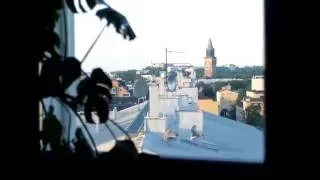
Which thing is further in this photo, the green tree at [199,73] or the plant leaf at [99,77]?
the green tree at [199,73]

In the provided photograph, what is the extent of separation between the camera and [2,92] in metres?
1.16

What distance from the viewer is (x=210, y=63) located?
126cm

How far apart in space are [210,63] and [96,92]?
0.37 meters

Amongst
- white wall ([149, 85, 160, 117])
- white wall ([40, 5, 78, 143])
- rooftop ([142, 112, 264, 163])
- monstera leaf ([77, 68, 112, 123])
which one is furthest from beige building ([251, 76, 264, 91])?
white wall ([40, 5, 78, 143])

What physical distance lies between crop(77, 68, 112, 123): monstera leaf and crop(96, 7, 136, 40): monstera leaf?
13cm

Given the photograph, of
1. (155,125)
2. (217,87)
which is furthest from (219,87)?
(155,125)

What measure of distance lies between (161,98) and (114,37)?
248 mm

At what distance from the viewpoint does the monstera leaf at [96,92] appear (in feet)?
3.66

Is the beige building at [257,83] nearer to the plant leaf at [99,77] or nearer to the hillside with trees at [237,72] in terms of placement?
the hillside with trees at [237,72]

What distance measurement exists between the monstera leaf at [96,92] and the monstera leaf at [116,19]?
0.13m

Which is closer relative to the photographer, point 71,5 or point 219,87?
point 71,5

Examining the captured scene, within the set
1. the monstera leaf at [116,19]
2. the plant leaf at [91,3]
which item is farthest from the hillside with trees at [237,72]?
the plant leaf at [91,3]

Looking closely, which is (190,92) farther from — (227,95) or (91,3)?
(91,3)
